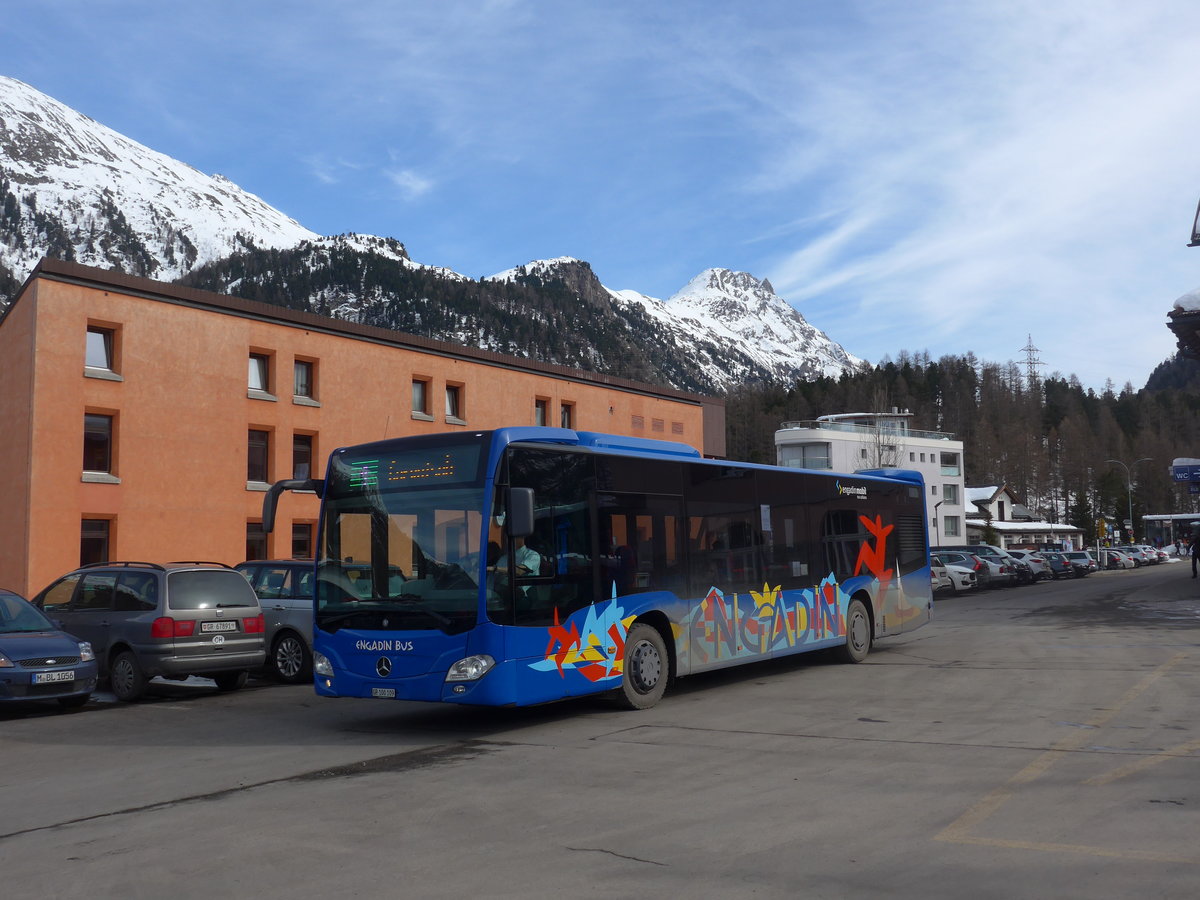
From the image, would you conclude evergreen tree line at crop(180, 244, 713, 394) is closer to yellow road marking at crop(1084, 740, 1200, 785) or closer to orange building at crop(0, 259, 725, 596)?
orange building at crop(0, 259, 725, 596)

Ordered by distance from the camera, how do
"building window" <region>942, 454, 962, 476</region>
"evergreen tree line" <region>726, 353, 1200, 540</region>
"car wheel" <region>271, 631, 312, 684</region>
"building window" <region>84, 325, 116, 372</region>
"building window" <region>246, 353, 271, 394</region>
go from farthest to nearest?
"evergreen tree line" <region>726, 353, 1200, 540</region>, "building window" <region>942, 454, 962, 476</region>, "building window" <region>246, 353, 271, 394</region>, "building window" <region>84, 325, 116, 372</region>, "car wheel" <region>271, 631, 312, 684</region>

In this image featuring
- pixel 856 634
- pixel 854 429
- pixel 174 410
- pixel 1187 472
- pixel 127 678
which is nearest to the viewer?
pixel 127 678

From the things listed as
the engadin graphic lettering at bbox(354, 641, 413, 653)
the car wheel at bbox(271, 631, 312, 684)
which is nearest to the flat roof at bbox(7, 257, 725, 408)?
the car wheel at bbox(271, 631, 312, 684)

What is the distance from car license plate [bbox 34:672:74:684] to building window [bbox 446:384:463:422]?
976 inches

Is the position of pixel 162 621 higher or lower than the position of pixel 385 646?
higher

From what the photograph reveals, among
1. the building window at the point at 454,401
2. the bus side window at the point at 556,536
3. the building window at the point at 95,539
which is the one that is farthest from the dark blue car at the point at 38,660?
the building window at the point at 454,401

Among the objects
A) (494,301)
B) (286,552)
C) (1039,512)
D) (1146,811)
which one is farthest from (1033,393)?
(1146,811)

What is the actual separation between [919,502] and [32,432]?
66.5 ft

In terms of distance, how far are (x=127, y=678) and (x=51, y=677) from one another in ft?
5.17

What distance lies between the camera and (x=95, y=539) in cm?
2730

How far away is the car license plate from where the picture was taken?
40.7ft

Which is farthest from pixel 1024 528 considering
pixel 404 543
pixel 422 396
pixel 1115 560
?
pixel 404 543

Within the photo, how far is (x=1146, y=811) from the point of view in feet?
21.7

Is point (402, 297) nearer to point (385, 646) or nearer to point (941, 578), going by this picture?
point (941, 578)
